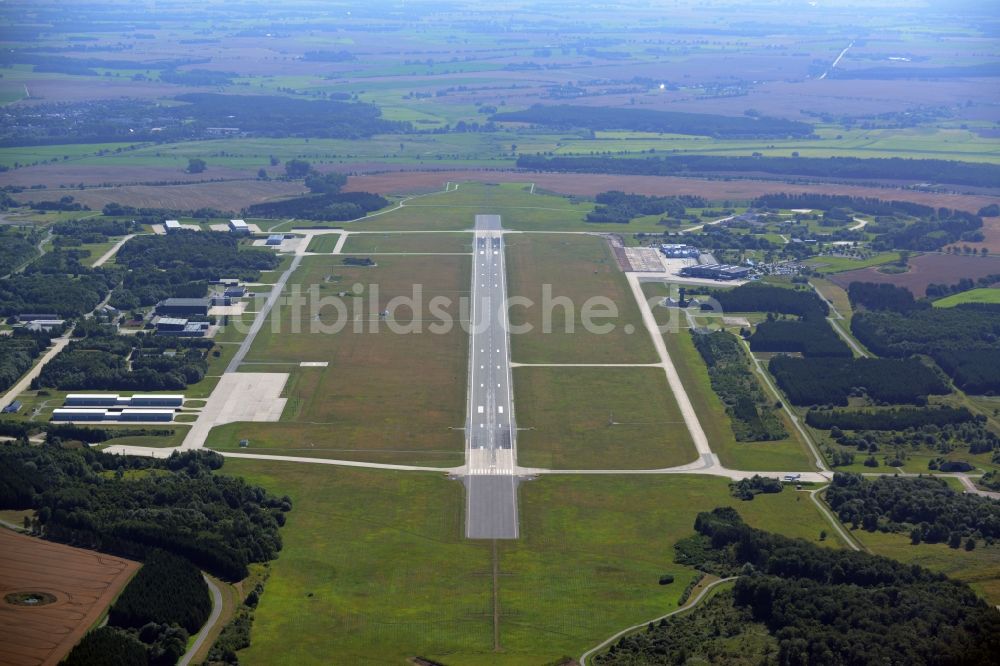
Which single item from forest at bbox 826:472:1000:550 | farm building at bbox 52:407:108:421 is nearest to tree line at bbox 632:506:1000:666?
forest at bbox 826:472:1000:550

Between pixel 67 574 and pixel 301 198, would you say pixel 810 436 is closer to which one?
pixel 67 574

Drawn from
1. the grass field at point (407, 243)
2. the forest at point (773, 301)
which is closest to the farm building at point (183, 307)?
the grass field at point (407, 243)

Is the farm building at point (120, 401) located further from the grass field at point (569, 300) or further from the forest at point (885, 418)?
the forest at point (885, 418)

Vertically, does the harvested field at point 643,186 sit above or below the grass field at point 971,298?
below

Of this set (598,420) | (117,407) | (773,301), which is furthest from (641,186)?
(117,407)

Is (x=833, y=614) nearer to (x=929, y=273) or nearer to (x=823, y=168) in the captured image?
(x=929, y=273)

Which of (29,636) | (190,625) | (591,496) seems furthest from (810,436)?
(29,636)
